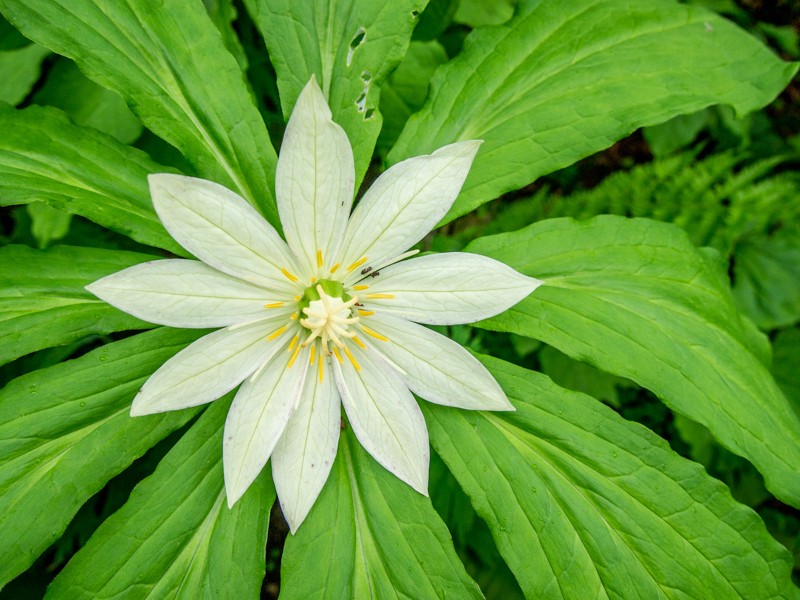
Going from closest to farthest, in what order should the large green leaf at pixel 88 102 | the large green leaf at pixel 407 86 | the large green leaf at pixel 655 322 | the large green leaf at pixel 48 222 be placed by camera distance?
the large green leaf at pixel 655 322, the large green leaf at pixel 48 222, the large green leaf at pixel 88 102, the large green leaf at pixel 407 86

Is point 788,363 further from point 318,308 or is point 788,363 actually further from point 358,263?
point 318,308

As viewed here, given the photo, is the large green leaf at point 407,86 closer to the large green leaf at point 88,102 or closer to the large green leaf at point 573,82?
the large green leaf at point 573,82

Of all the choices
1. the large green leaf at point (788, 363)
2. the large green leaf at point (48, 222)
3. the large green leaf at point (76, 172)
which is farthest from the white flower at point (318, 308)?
the large green leaf at point (788, 363)

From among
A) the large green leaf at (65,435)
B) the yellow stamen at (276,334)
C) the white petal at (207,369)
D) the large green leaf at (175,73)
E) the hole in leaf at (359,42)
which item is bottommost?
the large green leaf at (65,435)

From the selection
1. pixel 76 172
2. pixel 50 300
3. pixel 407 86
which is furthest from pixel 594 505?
pixel 407 86

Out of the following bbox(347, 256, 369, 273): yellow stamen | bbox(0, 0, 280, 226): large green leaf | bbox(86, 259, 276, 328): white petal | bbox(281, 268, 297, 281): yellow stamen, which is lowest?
bbox(86, 259, 276, 328): white petal

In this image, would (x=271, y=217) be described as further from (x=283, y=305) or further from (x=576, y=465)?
(x=576, y=465)

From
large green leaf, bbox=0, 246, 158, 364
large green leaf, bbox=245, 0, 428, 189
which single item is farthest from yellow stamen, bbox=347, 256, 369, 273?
large green leaf, bbox=0, 246, 158, 364

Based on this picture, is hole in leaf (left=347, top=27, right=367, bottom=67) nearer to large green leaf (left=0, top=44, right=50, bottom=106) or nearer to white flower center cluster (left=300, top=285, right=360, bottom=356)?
white flower center cluster (left=300, top=285, right=360, bottom=356)
